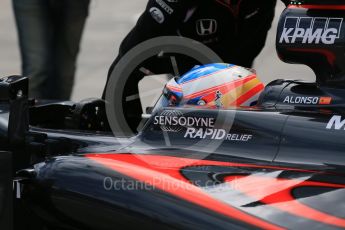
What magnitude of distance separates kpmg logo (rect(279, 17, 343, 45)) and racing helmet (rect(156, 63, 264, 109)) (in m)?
0.26

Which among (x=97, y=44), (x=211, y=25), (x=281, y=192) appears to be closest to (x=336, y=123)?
(x=281, y=192)

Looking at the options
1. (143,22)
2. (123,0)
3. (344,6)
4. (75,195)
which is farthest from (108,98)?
(123,0)

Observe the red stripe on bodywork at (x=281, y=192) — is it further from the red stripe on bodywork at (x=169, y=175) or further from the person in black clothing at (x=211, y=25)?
the person in black clothing at (x=211, y=25)

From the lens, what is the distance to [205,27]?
123 inches

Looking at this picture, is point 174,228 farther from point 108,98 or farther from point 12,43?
point 12,43

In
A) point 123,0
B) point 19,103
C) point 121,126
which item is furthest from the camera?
point 123,0

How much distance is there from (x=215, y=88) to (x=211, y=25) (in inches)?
25.4

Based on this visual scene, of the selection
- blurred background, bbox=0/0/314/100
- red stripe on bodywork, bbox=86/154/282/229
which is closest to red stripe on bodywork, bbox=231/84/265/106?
red stripe on bodywork, bbox=86/154/282/229

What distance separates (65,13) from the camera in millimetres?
3963

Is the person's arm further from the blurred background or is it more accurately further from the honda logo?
the blurred background

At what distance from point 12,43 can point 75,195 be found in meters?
4.73

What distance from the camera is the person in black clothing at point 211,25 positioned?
3041 mm

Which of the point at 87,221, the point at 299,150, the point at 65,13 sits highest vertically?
the point at 65,13

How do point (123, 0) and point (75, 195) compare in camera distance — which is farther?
point (123, 0)
